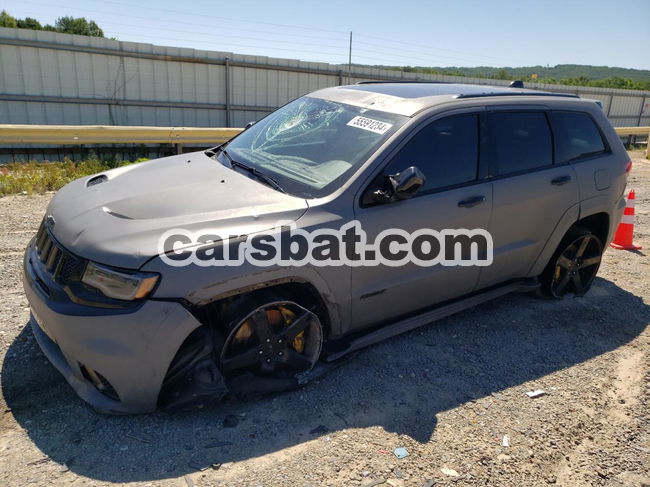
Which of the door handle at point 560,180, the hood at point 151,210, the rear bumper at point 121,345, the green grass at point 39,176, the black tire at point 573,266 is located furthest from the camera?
the green grass at point 39,176

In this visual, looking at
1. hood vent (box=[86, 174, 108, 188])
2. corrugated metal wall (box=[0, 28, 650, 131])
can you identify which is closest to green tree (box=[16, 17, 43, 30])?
corrugated metal wall (box=[0, 28, 650, 131])

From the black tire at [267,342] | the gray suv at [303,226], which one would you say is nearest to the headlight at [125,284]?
the gray suv at [303,226]

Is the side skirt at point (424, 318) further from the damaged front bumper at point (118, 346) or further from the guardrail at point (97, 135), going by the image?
the guardrail at point (97, 135)

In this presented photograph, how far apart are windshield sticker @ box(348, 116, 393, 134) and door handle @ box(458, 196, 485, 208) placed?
0.76 m

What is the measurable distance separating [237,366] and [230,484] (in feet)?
2.24

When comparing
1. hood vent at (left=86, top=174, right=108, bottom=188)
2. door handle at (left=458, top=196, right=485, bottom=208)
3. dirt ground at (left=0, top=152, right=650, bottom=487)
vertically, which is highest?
hood vent at (left=86, top=174, right=108, bottom=188)

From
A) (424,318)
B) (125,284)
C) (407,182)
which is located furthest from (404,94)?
(125,284)

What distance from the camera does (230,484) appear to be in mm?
2430

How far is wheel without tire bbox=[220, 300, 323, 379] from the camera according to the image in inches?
114

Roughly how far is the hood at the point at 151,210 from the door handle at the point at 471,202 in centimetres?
123

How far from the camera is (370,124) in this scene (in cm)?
354

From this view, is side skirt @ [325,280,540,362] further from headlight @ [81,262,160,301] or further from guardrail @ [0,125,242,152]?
guardrail @ [0,125,242,152]

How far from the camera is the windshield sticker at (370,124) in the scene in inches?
135

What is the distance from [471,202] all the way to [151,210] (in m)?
2.20
